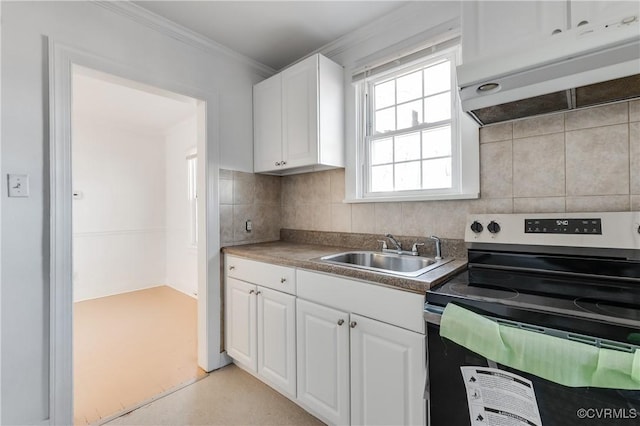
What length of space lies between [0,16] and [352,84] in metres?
1.95

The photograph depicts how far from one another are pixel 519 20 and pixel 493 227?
0.90m

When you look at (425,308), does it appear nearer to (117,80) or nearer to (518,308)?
(518,308)

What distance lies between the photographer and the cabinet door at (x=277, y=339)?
1.71 m

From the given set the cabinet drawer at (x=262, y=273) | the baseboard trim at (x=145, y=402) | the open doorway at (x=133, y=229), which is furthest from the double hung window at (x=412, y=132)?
the baseboard trim at (x=145, y=402)

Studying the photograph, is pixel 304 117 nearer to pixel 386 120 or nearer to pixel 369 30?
pixel 386 120

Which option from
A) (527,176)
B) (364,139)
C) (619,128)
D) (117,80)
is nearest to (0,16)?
(117,80)

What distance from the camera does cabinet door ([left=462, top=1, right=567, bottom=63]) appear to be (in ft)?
3.79

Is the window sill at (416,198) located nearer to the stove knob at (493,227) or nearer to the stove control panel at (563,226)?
the stove knob at (493,227)

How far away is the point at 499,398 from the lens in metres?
0.96

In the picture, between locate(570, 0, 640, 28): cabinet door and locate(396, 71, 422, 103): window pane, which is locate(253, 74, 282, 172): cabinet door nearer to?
locate(396, 71, 422, 103): window pane

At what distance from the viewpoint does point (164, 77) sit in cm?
200

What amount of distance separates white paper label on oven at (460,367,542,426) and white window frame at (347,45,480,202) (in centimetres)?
95

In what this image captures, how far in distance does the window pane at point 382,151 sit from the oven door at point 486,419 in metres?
1.26

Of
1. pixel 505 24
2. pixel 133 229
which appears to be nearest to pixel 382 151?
pixel 505 24
